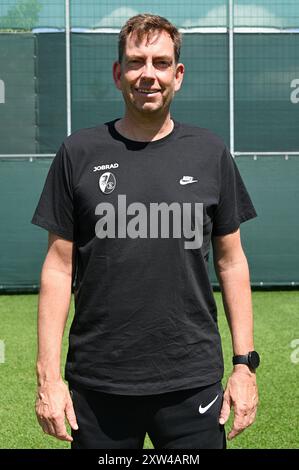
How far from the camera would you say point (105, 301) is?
2236mm

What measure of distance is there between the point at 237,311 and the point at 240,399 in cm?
26

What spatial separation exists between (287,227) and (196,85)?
7.98ft

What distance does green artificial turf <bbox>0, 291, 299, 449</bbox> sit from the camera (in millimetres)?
4766

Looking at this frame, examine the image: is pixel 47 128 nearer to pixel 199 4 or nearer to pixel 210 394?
pixel 199 4

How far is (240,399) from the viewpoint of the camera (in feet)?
7.59

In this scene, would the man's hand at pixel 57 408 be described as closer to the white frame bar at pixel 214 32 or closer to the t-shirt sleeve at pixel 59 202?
the t-shirt sleeve at pixel 59 202

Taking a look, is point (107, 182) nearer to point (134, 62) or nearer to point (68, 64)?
point (134, 62)

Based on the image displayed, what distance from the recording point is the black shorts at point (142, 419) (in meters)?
2.24

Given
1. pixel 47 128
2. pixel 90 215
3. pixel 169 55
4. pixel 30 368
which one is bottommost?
pixel 30 368

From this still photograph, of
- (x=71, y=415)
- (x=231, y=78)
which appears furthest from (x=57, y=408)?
(x=231, y=78)

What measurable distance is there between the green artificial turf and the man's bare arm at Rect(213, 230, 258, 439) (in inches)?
92.5

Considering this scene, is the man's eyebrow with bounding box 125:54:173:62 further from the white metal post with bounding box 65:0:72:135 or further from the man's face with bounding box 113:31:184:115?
the white metal post with bounding box 65:0:72:135

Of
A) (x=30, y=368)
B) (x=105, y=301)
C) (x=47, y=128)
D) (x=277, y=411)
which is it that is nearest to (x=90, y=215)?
(x=105, y=301)

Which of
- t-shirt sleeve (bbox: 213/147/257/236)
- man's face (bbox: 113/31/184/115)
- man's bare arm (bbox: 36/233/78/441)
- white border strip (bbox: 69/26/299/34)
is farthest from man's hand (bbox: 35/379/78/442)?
white border strip (bbox: 69/26/299/34)
